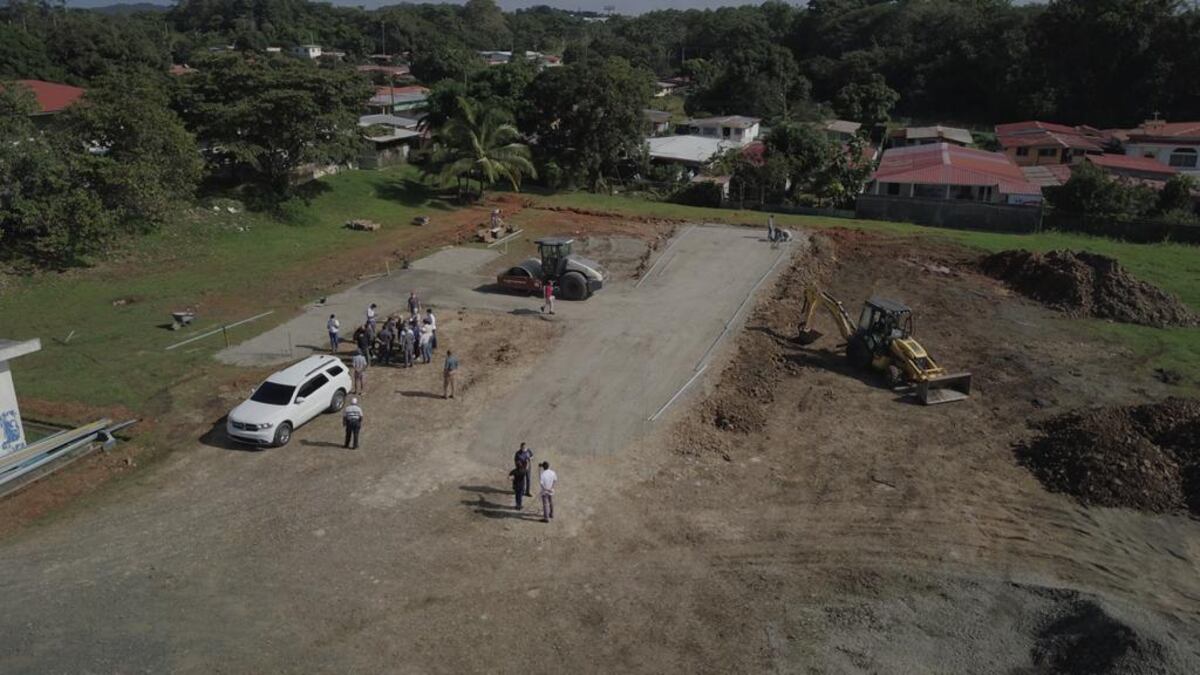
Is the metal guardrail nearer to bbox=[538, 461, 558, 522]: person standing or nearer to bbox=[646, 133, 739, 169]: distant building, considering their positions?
bbox=[538, 461, 558, 522]: person standing

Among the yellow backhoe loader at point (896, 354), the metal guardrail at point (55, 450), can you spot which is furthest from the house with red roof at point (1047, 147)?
the metal guardrail at point (55, 450)

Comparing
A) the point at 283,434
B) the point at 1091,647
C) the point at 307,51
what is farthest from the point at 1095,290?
the point at 307,51

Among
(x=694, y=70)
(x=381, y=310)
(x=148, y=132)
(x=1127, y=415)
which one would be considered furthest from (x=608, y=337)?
(x=694, y=70)

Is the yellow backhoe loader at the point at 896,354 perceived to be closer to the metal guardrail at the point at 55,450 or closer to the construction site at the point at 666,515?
the construction site at the point at 666,515

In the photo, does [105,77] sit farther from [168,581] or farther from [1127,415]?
[1127,415]

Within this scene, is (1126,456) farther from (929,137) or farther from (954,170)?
(929,137)

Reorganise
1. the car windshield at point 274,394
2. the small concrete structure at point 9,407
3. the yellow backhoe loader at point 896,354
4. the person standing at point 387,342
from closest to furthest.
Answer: the small concrete structure at point 9,407 < the car windshield at point 274,394 < the yellow backhoe loader at point 896,354 < the person standing at point 387,342
